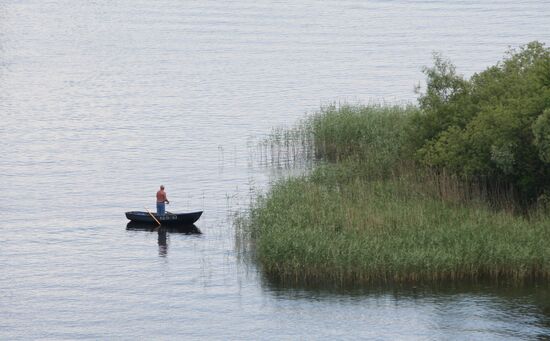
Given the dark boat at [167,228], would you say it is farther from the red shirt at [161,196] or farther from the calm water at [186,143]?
the red shirt at [161,196]

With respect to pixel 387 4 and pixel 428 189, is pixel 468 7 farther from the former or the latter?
pixel 428 189

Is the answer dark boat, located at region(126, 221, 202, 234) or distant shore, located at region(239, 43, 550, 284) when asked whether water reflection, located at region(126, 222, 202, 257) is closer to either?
dark boat, located at region(126, 221, 202, 234)

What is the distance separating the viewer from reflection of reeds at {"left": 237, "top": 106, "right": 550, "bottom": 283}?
5341 centimetres

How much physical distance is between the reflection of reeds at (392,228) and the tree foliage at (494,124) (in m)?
1.21

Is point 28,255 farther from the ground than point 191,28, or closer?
closer

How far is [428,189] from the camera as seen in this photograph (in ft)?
203

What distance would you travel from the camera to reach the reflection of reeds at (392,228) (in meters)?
53.4

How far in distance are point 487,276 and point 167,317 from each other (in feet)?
49.6

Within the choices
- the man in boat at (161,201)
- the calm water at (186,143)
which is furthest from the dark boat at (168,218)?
the calm water at (186,143)

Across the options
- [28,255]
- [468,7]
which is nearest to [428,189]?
[28,255]

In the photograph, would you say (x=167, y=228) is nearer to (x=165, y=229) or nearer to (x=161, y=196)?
(x=165, y=229)

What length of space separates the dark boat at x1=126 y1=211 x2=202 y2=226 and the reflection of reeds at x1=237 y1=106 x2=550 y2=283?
3.86m

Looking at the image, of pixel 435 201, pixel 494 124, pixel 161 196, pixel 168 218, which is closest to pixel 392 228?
pixel 435 201

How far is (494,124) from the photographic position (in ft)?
198
